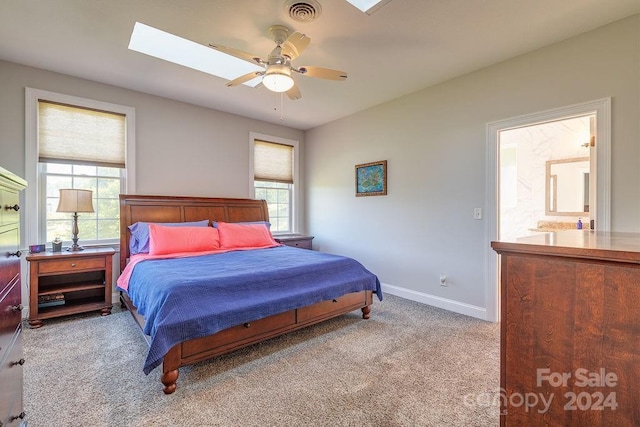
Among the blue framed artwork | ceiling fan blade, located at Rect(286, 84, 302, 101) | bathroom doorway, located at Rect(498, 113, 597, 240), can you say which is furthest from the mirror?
ceiling fan blade, located at Rect(286, 84, 302, 101)

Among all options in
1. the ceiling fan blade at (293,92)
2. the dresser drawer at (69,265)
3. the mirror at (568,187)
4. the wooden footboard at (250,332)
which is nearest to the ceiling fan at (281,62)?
the ceiling fan blade at (293,92)

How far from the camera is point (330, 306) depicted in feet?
9.48

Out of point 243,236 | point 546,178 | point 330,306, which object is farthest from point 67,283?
point 546,178

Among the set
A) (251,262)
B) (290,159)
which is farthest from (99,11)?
(290,159)

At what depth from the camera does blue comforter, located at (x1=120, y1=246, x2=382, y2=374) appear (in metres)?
1.96

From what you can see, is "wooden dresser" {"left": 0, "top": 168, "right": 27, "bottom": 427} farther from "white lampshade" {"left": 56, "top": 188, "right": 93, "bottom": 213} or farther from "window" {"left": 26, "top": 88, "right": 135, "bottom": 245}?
"window" {"left": 26, "top": 88, "right": 135, "bottom": 245}

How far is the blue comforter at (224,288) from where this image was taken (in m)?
1.96

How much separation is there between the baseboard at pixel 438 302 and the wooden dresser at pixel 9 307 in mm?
3605

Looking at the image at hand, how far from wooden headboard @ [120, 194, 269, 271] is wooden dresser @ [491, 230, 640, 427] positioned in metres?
3.90

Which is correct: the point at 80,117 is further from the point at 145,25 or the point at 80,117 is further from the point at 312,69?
the point at 312,69

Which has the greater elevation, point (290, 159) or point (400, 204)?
point (290, 159)

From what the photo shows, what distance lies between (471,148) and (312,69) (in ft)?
6.56

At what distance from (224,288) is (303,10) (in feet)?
7.18

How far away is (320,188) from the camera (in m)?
5.29
